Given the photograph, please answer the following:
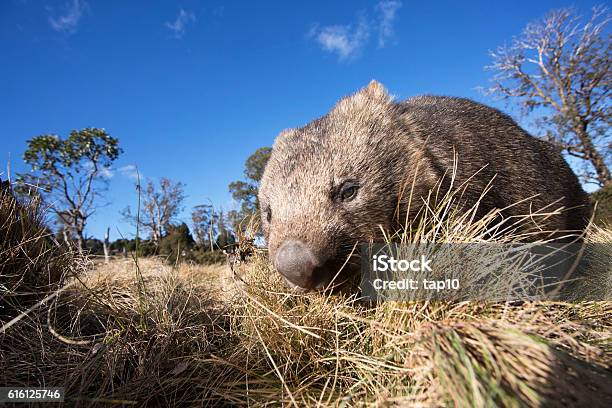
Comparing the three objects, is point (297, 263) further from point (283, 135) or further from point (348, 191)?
point (283, 135)

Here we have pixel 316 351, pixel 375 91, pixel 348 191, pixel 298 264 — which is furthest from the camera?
pixel 375 91

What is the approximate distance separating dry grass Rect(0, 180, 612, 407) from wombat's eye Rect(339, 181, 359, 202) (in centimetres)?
47

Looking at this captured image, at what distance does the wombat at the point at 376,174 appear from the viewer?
1975 millimetres

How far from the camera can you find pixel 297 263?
1.79 meters

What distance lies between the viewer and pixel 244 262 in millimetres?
3246

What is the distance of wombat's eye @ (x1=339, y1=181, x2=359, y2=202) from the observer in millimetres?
2176

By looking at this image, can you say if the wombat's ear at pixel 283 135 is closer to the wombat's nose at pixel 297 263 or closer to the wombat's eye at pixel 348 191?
the wombat's eye at pixel 348 191

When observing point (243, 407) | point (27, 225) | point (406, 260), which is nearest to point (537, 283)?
point (406, 260)

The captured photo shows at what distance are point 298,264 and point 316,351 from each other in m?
0.51

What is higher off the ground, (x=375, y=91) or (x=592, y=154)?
(x=592, y=154)

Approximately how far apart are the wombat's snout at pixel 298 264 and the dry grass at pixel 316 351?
0.29m

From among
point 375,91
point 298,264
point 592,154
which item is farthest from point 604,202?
point 298,264

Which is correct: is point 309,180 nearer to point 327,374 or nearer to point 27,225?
point 327,374

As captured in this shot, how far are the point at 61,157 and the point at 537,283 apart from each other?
29.5 m
